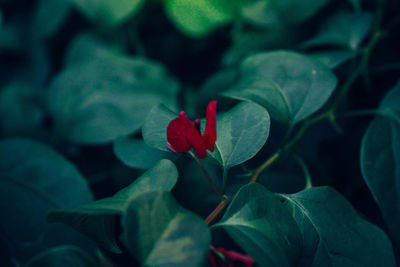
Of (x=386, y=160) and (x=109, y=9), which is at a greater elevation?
(x=109, y=9)

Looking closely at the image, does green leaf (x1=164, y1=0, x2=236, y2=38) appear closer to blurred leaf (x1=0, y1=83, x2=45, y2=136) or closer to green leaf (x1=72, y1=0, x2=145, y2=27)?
green leaf (x1=72, y1=0, x2=145, y2=27)

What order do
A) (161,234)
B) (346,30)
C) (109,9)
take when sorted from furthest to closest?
(109,9) < (346,30) < (161,234)

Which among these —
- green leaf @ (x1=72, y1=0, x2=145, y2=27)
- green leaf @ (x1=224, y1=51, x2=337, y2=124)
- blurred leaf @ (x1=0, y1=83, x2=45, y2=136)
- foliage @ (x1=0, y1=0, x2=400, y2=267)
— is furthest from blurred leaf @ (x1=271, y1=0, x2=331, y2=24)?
blurred leaf @ (x1=0, y1=83, x2=45, y2=136)

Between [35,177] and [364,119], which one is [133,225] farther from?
[364,119]

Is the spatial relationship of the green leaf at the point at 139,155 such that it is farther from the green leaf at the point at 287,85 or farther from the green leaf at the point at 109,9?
the green leaf at the point at 109,9

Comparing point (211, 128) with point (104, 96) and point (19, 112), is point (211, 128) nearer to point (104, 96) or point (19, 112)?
point (104, 96)

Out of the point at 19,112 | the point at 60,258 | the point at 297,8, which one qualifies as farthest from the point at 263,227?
the point at 19,112

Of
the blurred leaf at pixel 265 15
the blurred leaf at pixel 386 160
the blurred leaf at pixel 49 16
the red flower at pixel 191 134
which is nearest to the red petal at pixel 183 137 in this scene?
the red flower at pixel 191 134
